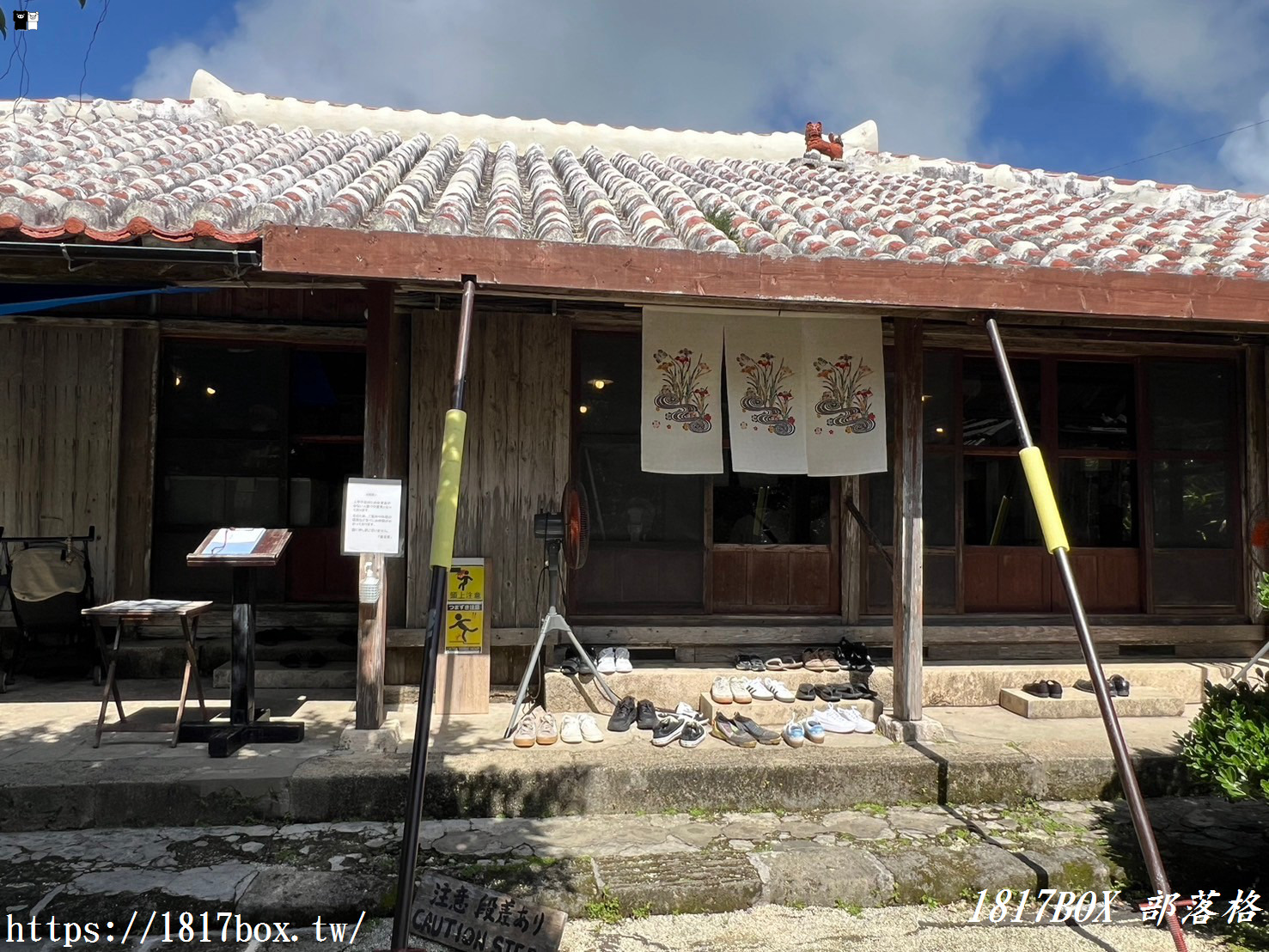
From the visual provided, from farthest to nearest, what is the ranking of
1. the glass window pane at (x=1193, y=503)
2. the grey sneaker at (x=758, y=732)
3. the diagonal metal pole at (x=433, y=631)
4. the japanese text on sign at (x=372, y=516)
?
the glass window pane at (x=1193, y=503), the grey sneaker at (x=758, y=732), the japanese text on sign at (x=372, y=516), the diagonal metal pole at (x=433, y=631)

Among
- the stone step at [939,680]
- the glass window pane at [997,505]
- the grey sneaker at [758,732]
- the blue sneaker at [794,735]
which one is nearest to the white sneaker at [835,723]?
the blue sneaker at [794,735]

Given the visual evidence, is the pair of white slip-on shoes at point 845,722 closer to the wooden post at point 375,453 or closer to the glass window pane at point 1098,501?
the wooden post at point 375,453

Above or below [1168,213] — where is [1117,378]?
below

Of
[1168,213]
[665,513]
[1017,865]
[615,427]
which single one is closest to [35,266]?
[615,427]

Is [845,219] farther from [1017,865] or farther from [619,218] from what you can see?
[1017,865]

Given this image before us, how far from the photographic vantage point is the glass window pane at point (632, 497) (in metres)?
6.38

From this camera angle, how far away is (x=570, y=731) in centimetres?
503

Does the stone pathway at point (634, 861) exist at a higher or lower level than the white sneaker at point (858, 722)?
lower

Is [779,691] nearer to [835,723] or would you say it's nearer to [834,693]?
[834,693]

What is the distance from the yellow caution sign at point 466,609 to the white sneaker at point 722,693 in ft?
5.39

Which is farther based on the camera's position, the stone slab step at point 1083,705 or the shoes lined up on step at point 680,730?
the stone slab step at point 1083,705

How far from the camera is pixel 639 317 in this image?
6.23 metres

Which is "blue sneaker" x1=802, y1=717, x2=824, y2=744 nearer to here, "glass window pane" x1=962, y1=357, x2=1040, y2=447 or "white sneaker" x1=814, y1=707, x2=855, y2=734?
"white sneaker" x1=814, y1=707, x2=855, y2=734

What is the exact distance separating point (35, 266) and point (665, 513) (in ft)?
14.2
